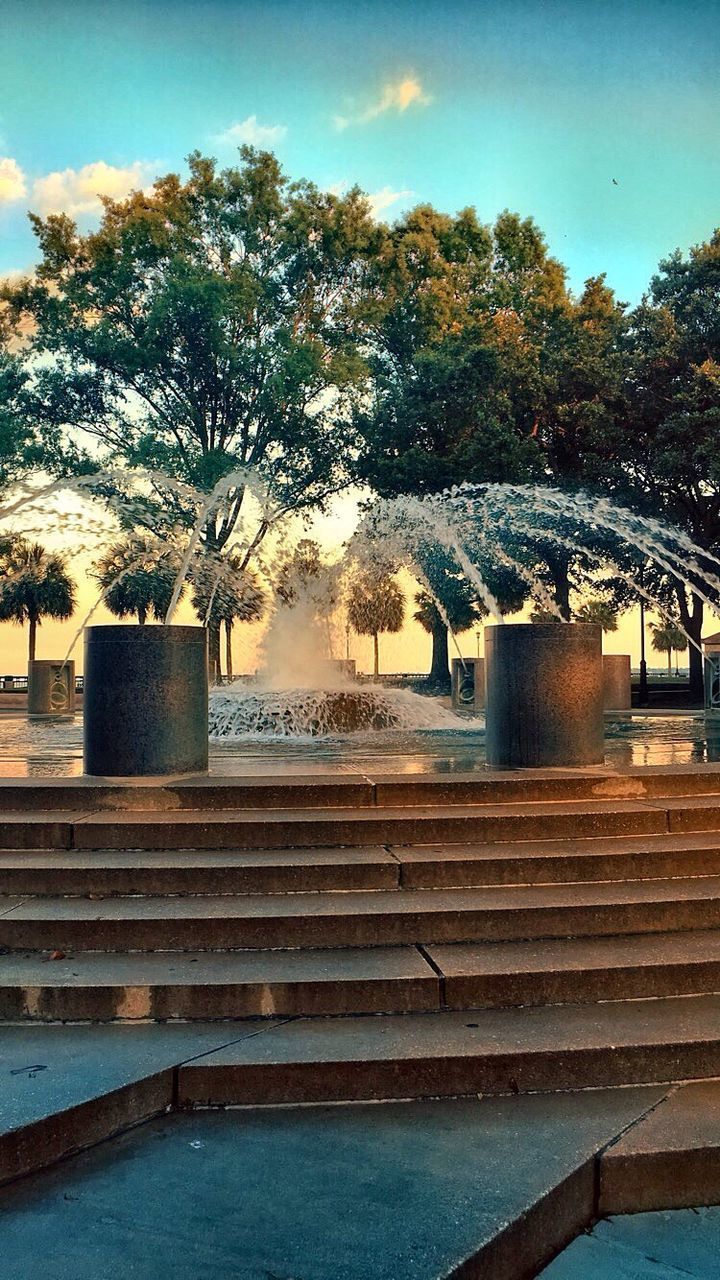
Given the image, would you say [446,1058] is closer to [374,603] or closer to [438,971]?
[438,971]

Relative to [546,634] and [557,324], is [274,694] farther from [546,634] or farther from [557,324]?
[557,324]

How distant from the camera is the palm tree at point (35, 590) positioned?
2263 inches

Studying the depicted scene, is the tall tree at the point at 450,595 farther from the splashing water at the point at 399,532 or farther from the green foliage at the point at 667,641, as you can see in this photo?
the green foliage at the point at 667,641

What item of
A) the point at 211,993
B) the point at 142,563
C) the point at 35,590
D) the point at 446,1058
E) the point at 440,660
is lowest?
the point at 446,1058

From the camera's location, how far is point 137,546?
3603 cm

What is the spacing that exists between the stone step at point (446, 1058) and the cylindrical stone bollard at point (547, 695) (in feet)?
12.5

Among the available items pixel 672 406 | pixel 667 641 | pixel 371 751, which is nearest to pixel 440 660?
pixel 672 406

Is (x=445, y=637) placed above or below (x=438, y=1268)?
above

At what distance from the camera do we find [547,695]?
326 inches

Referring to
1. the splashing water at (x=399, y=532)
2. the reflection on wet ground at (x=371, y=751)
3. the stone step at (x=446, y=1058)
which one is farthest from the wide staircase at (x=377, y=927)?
the splashing water at (x=399, y=532)

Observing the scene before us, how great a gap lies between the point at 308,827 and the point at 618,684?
59.2ft

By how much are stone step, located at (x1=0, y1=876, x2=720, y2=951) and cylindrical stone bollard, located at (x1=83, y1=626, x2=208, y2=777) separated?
88.2 inches

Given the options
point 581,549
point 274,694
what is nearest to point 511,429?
point 581,549

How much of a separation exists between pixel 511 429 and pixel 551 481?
2.15 m
